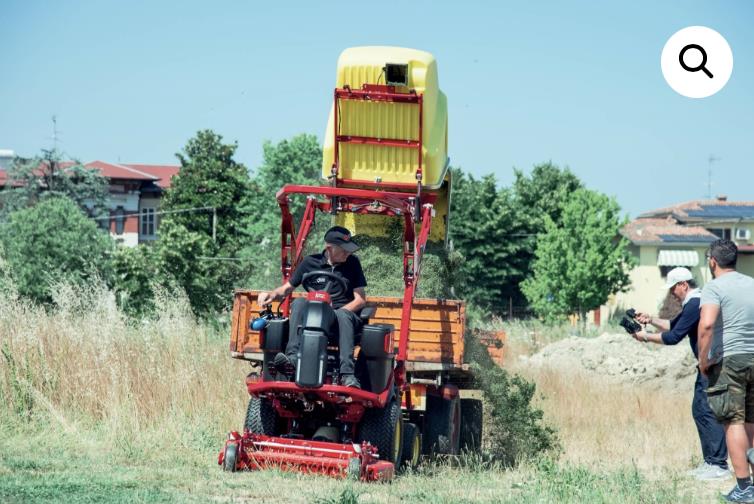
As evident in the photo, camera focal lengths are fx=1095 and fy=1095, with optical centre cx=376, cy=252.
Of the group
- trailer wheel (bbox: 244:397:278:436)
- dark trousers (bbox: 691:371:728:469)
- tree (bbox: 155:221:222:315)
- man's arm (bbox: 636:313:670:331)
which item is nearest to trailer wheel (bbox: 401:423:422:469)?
trailer wheel (bbox: 244:397:278:436)

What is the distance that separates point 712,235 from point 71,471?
206ft

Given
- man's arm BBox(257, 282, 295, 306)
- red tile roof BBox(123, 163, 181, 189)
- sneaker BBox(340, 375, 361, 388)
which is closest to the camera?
sneaker BBox(340, 375, 361, 388)

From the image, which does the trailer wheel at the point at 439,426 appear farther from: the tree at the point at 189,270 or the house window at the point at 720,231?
the house window at the point at 720,231

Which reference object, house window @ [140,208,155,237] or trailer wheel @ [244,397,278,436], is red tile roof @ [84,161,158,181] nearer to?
house window @ [140,208,155,237]

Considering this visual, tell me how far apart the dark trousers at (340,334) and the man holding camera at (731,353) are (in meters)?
3.00

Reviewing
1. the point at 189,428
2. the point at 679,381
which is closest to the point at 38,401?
the point at 189,428

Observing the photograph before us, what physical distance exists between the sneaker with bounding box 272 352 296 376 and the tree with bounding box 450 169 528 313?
45.2 metres

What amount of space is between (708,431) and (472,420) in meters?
2.99

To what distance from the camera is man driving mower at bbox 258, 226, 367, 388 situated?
385 inches

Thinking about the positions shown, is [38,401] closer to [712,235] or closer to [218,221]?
[218,221]

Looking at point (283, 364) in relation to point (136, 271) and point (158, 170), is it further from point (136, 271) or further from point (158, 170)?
point (158, 170)

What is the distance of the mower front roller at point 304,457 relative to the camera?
9406 millimetres

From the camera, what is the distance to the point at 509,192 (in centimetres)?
5903

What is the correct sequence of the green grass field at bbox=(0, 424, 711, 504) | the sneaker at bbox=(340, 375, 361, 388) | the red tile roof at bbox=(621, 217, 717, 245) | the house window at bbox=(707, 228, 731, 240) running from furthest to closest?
the house window at bbox=(707, 228, 731, 240) < the red tile roof at bbox=(621, 217, 717, 245) < the sneaker at bbox=(340, 375, 361, 388) < the green grass field at bbox=(0, 424, 711, 504)
